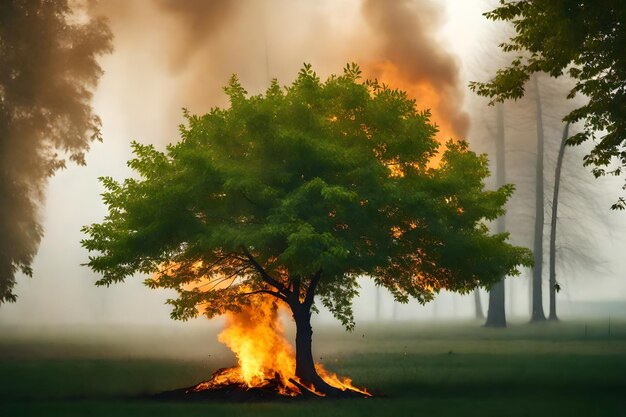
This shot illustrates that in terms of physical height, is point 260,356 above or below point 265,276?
below

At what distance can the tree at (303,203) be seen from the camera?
23.7 m

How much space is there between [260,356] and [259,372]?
24.1 inches

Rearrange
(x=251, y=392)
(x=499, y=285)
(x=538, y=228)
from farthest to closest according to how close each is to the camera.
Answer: (x=538, y=228), (x=499, y=285), (x=251, y=392)

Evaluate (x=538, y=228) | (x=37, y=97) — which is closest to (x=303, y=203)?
(x=37, y=97)

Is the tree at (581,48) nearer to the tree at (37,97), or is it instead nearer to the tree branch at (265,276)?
the tree branch at (265,276)

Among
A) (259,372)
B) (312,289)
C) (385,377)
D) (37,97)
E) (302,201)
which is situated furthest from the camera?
(37,97)

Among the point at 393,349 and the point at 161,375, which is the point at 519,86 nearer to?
the point at 161,375

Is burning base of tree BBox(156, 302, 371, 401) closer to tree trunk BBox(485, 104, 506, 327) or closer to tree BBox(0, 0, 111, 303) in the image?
tree BBox(0, 0, 111, 303)

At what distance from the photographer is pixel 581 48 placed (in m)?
24.6

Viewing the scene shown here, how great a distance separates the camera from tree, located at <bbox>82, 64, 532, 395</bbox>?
933 inches

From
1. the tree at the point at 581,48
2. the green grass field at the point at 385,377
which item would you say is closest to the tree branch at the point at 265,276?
the green grass field at the point at 385,377

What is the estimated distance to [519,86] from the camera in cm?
2627

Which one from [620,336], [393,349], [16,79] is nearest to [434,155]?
[393,349]

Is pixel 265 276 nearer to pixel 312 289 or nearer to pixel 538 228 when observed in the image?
pixel 312 289
